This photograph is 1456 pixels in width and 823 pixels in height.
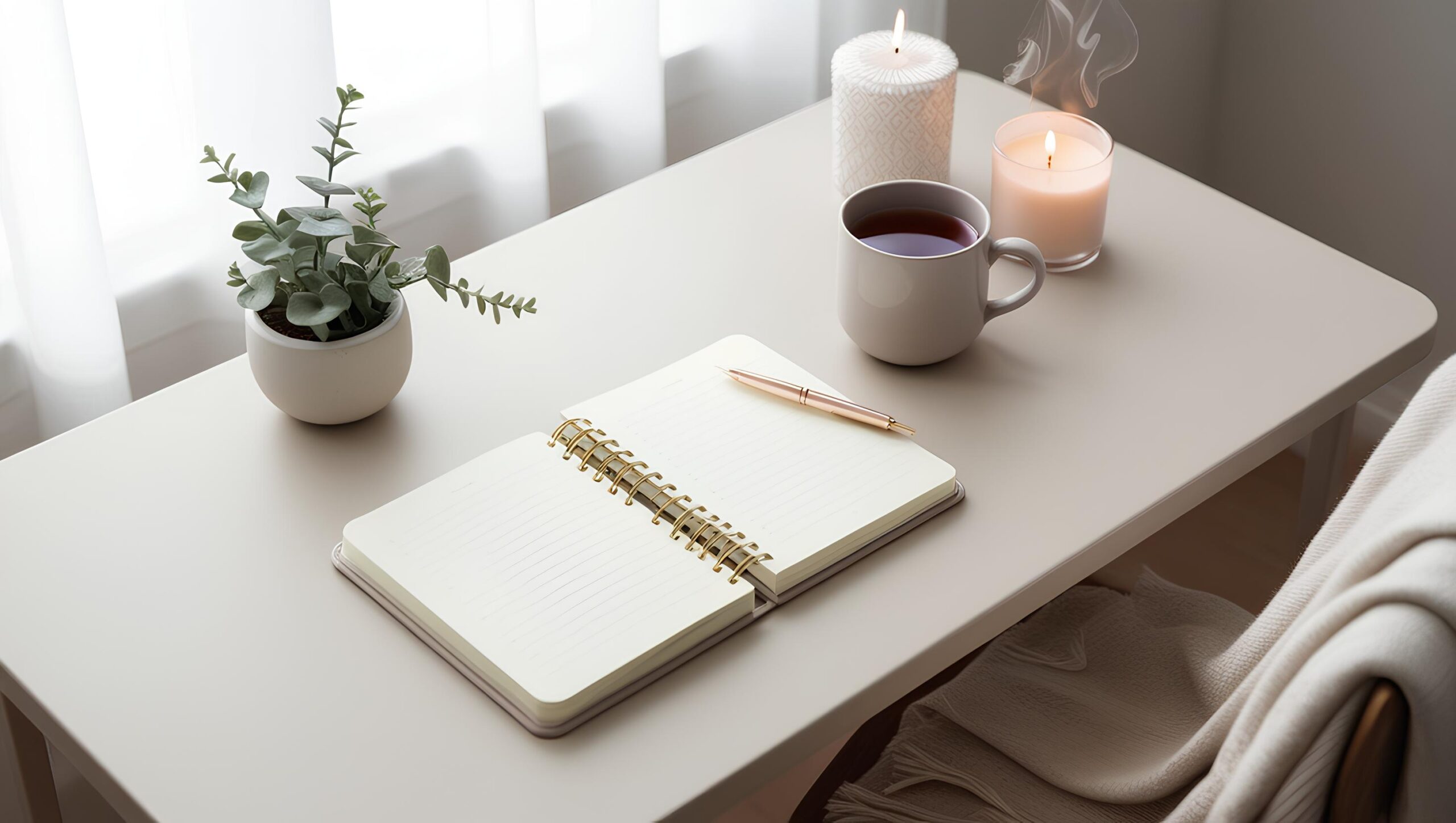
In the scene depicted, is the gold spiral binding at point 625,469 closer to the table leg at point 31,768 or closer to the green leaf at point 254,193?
the green leaf at point 254,193

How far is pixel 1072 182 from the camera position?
1030 millimetres

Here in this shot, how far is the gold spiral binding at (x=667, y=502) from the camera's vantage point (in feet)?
2.76

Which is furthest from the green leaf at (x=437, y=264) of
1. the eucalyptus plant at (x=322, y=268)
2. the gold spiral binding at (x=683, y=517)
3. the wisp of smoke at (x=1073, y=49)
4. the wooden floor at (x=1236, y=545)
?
the wooden floor at (x=1236, y=545)

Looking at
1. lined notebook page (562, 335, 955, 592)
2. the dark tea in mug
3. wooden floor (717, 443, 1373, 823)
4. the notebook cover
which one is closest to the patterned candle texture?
the dark tea in mug

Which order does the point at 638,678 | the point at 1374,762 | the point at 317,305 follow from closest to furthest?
1. the point at 1374,762
2. the point at 638,678
3. the point at 317,305

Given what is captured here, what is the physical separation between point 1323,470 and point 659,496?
62 centimetres

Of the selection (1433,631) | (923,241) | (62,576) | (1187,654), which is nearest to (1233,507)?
(1187,654)

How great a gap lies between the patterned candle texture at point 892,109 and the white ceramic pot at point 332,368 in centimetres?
40

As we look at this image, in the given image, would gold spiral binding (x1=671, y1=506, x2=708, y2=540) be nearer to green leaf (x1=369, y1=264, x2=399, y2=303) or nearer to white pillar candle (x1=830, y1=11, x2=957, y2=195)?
green leaf (x1=369, y1=264, x2=399, y2=303)

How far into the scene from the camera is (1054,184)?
1035 mm

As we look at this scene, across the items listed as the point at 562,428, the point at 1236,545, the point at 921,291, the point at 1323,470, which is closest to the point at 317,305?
the point at 562,428

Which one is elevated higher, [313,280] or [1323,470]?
[313,280]

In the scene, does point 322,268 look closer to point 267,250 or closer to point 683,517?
point 267,250

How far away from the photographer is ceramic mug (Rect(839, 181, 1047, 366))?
923 millimetres
